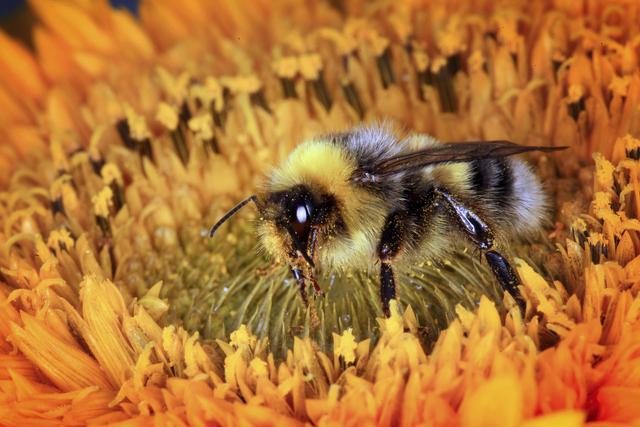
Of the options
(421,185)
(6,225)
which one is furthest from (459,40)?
(6,225)

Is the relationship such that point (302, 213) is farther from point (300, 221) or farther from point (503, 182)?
point (503, 182)

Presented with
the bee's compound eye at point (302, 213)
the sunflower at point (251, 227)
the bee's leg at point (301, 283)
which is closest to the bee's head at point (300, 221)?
the bee's compound eye at point (302, 213)

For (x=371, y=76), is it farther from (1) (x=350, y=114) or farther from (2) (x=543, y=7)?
(2) (x=543, y=7)

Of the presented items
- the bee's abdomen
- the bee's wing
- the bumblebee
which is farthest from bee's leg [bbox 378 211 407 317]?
the bee's abdomen

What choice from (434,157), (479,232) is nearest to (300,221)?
(434,157)

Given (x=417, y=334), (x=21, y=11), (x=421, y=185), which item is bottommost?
(x=417, y=334)

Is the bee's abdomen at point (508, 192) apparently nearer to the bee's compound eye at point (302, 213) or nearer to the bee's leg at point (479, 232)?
the bee's leg at point (479, 232)
